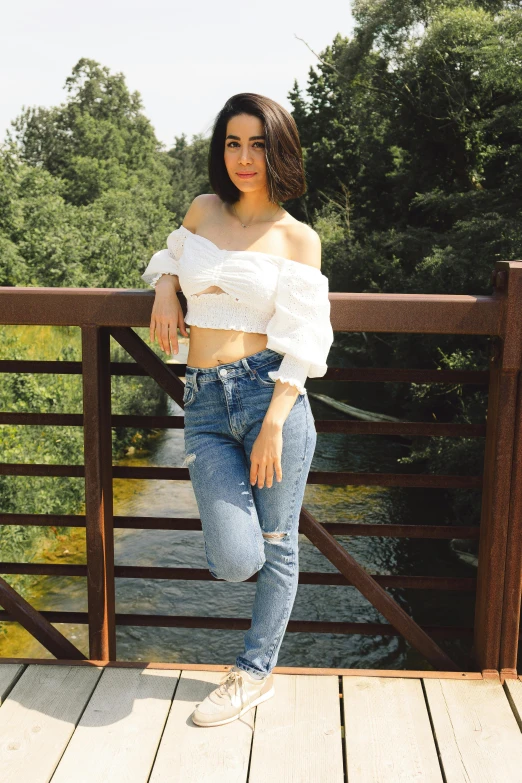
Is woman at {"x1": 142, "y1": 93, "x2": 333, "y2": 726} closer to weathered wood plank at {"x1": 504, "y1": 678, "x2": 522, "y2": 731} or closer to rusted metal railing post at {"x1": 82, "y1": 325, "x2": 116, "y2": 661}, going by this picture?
rusted metal railing post at {"x1": 82, "y1": 325, "x2": 116, "y2": 661}

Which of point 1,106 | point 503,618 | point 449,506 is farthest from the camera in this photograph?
point 1,106

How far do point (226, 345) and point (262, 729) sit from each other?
939mm

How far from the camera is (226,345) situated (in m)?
2.01

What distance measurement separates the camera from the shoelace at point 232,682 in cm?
207

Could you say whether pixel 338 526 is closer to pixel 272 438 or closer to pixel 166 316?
pixel 272 438

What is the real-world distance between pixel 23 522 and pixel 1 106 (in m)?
38.5

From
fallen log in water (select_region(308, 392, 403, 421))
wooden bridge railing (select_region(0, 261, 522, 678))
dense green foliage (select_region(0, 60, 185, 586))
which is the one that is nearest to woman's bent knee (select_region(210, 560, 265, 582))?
wooden bridge railing (select_region(0, 261, 522, 678))

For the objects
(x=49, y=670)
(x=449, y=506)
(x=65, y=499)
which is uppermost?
(x=49, y=670)

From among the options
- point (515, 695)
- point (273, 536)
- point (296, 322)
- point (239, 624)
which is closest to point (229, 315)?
point (296, 322)

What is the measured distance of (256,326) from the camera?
2006mm

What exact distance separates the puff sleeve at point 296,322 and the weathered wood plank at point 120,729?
0.89 m

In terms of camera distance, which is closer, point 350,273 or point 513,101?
point 513,101

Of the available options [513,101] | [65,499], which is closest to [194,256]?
[65,499]

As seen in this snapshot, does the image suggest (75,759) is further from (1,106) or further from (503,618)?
(1,106)
